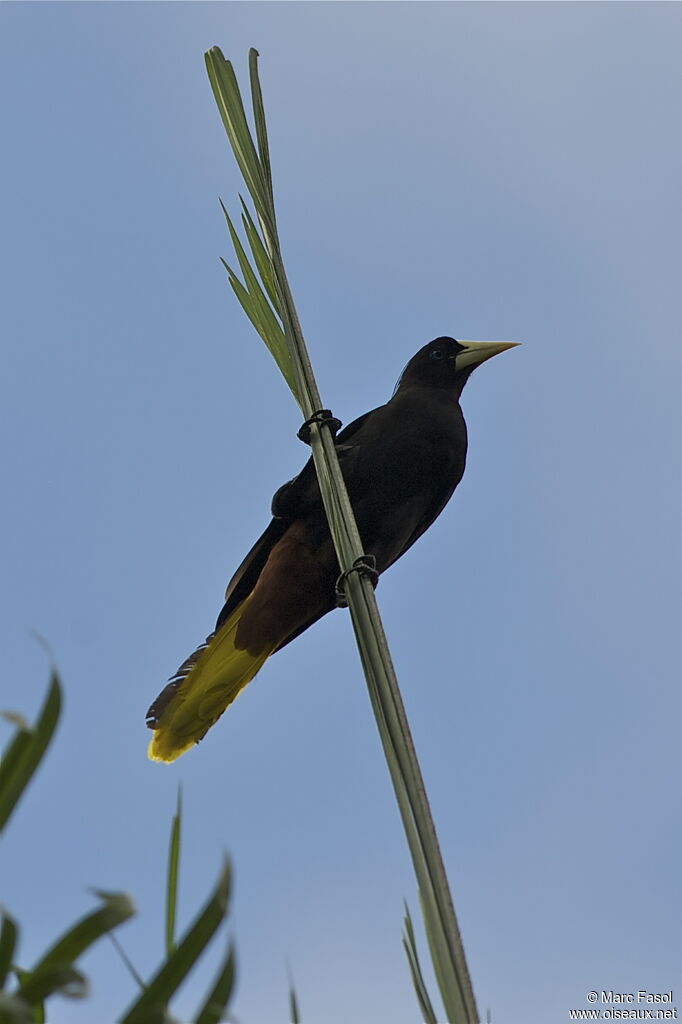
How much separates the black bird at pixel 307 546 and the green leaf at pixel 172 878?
197 cm

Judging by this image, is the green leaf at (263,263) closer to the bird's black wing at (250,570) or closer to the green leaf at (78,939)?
the green leaf at (78,939)

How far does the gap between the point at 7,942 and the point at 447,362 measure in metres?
3.21

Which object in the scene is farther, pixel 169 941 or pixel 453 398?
pixel 453 398

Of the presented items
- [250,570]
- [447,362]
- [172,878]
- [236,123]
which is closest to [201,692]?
[250,570]

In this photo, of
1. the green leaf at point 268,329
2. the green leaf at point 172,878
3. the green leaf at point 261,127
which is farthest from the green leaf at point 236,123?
the green leaf at point 172,878

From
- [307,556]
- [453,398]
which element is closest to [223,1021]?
[307,556]

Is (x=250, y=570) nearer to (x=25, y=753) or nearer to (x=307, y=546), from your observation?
(x=307, y=546)

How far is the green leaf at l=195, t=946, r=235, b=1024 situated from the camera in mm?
517

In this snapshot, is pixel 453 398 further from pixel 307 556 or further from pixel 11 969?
pixel 11 969

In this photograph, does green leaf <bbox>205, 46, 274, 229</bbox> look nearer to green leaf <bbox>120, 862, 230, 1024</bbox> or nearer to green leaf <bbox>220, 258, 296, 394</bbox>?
green leaf <bbox>220, 258, 296, 394</bbox>

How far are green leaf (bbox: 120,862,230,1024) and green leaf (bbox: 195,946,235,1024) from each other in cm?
2

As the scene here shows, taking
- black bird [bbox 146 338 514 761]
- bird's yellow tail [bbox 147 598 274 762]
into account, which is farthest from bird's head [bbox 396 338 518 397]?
bird's yellow tail [bbox 147 598 274 762]

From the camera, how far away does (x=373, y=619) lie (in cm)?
96

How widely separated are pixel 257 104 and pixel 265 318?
9.5 inches
